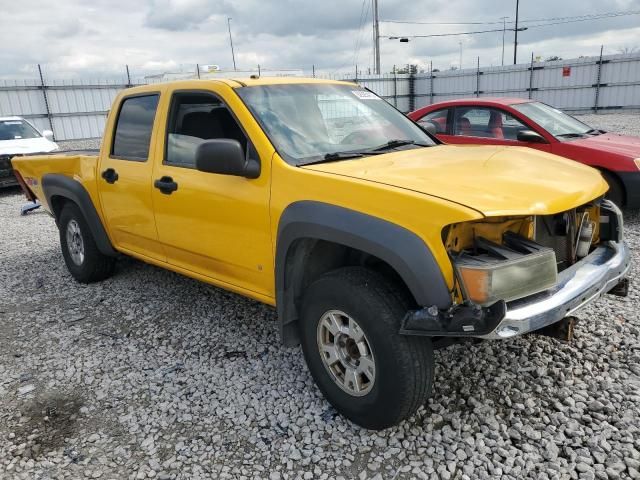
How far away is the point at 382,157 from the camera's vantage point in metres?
3.27

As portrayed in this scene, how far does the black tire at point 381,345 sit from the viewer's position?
2475mm

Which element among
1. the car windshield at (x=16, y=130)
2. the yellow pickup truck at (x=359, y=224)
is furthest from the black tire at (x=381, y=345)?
the car windshield at (x=16, y=130)

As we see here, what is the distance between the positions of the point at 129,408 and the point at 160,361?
0.57 m

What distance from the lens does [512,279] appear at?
2326mm

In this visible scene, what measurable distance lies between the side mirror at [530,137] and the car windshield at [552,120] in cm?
18

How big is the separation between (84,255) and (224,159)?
2941 mm

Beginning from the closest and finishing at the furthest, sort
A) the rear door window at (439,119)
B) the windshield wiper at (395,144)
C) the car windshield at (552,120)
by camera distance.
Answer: the windshield wiper at (395,144) < the car windshield at (552,120) < the rear door window at (439,119)

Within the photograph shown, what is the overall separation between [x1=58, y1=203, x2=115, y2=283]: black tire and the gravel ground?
2.71 feet

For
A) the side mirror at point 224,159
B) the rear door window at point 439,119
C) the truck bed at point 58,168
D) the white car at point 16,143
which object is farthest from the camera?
the white car at point 16,143

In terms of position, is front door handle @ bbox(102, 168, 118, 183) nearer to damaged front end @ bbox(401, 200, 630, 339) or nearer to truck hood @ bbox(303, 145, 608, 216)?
truck hood @ bbox(303, 145, 608, 216)

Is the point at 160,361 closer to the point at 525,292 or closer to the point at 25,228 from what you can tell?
the point at 525,292

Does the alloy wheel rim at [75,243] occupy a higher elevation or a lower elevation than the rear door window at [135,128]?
lower

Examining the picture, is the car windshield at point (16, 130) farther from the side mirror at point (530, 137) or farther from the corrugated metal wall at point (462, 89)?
the side mirror at point (530, 137)

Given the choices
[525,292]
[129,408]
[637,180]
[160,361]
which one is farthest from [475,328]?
[637,180]
